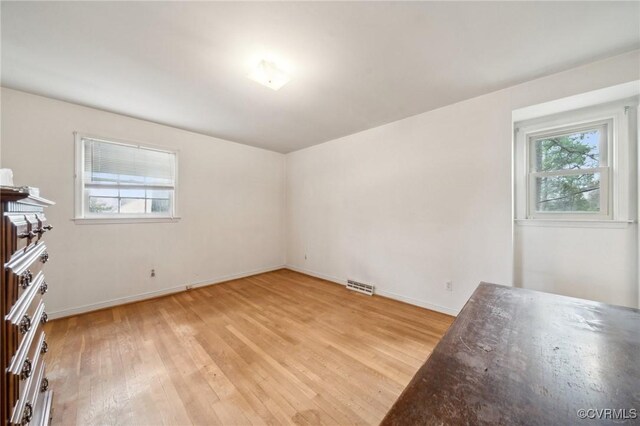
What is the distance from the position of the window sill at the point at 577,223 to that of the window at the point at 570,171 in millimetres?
90

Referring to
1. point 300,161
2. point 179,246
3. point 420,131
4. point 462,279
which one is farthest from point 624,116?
point 179,246

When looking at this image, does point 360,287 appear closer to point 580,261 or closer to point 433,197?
point 433,197

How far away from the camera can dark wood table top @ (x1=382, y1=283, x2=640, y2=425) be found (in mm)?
523

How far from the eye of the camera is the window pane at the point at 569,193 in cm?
222

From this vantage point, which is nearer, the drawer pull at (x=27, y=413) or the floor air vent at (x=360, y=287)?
the drawer pull at (x=27, y=413)

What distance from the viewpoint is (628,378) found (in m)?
0.64

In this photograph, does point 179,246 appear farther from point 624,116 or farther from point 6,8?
point 624,116

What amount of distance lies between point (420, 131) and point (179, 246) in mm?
3818

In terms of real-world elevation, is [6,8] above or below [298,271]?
above

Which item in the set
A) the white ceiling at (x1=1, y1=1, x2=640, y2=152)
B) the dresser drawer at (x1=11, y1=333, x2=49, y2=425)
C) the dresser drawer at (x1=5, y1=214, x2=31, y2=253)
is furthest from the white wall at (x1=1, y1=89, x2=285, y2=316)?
the dresser drawer at (x1=5, y1=214, x2=31, y2=253)

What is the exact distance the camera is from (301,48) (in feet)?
5.78

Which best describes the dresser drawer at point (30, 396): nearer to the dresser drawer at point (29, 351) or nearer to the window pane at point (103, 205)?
the dresser drawer at point (29, 351)

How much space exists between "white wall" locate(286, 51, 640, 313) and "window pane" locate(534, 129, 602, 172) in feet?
1.82

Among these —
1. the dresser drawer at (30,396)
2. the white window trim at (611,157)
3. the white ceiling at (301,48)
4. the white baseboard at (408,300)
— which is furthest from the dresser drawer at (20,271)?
the white window trim at (611,157)
